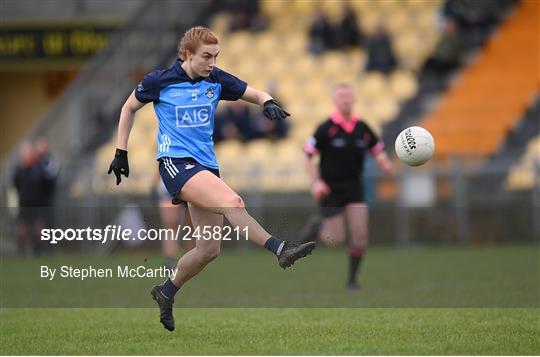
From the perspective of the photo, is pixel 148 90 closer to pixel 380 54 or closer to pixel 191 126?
pixel 191 126

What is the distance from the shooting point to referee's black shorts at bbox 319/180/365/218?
13.9 m

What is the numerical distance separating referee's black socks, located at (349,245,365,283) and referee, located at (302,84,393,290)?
0.03m

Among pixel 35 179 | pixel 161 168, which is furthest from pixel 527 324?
pixel 35 179

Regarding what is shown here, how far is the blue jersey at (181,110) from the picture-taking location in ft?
28.9

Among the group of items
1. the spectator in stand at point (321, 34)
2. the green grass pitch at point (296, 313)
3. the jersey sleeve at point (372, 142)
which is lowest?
the green grass pitch at point (296, 313)

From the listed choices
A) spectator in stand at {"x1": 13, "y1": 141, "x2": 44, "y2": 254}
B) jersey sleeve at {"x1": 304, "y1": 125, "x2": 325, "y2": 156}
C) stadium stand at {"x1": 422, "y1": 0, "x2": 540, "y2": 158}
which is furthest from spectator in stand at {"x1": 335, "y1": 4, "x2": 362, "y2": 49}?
jersey sleeve at {"x1": 304, "y1": 125, "x2": 325, "y2": 156}

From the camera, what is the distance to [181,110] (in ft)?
28.9

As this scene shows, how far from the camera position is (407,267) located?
16719 millimetres

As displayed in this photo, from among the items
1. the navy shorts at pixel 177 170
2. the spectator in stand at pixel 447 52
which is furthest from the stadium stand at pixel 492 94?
the navy shorts at pixel 177 170

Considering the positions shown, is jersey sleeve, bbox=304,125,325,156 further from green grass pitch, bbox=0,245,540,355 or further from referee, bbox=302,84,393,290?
green grass pitch, bbox=0,245,540,355

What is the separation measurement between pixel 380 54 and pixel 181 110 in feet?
54.1

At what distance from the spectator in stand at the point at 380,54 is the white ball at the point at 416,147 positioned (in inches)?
580

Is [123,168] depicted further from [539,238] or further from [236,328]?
[539,238]

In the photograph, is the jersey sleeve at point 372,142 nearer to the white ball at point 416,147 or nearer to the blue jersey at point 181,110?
the white ball at point 416,147
